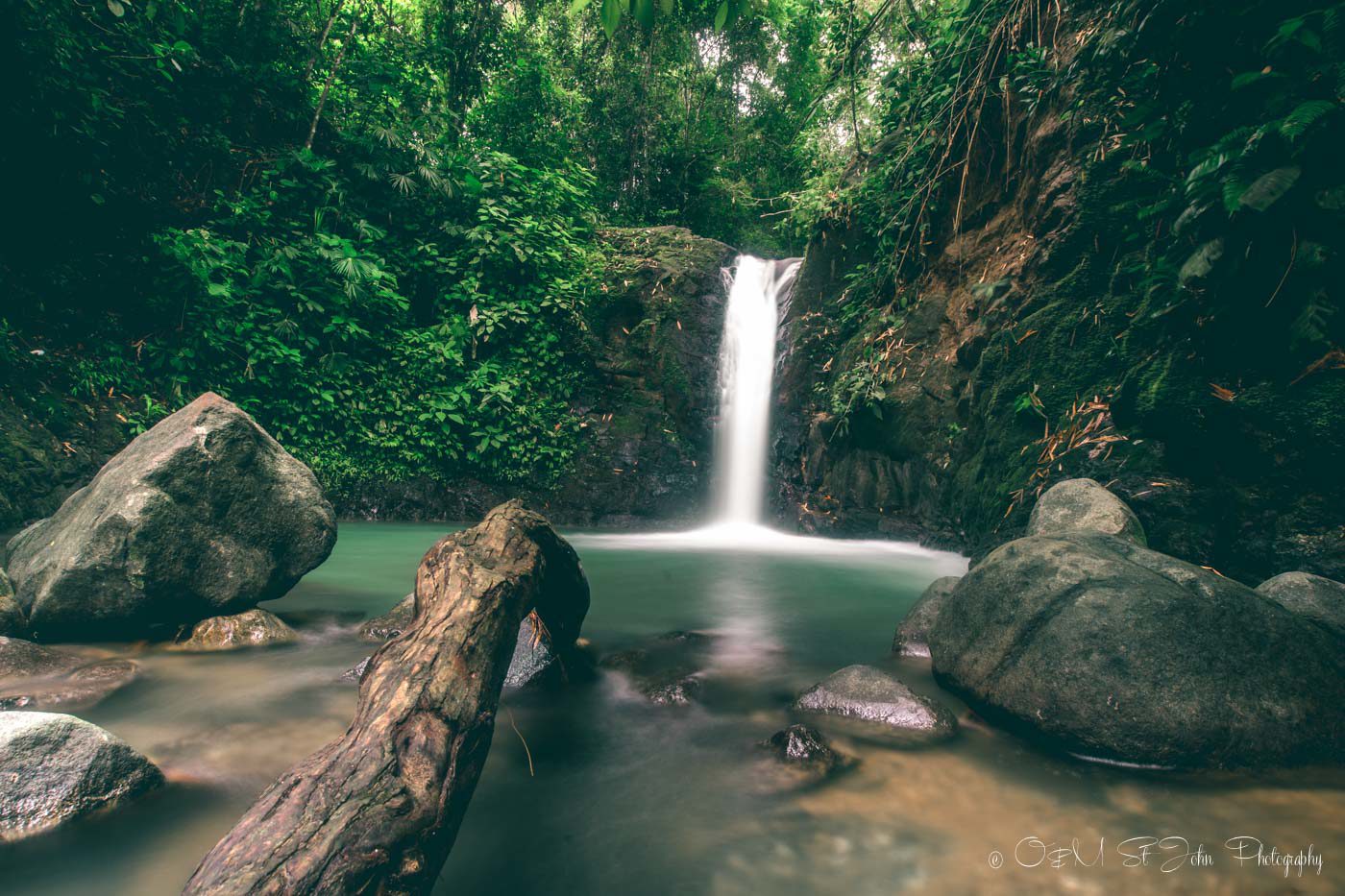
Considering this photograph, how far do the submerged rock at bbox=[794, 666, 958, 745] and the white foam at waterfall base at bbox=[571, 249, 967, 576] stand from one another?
5460 mm

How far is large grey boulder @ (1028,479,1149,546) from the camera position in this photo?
3688 millimetres

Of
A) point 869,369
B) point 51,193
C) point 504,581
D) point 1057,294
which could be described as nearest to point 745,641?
point 504,581

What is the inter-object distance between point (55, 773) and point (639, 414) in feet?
29.7

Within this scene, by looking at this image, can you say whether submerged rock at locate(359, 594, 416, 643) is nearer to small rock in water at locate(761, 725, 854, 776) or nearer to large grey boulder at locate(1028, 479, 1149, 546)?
small rock in water at locate(761, 725, 854, 776)

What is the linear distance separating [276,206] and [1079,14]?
1021 cm

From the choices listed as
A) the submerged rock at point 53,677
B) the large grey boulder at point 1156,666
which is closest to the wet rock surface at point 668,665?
the large grey boulder at point 1156,666

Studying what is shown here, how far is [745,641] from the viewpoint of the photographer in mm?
4312

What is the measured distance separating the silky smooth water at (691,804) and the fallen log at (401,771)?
0.48 metres

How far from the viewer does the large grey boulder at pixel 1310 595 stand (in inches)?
109

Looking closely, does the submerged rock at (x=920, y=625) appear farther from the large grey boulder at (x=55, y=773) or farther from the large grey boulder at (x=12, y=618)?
the large grey boulder at (x=12, y=618)

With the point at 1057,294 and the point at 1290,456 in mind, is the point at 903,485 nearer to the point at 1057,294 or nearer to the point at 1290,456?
the point at 1057,294

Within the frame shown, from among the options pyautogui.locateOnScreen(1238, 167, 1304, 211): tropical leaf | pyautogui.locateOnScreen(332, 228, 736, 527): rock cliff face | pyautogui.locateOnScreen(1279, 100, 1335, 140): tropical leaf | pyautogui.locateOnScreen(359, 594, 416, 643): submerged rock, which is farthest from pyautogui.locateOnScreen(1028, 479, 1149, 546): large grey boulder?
pyautogui.locateOnScreen(332, 228, 736, 527): rock cliff face

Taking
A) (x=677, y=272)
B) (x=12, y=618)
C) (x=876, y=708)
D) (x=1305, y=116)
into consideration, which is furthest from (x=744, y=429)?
(x=12, y=618)

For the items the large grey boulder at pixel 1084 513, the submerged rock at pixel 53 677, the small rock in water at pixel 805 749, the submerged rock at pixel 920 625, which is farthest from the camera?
the submerged rock at pixel 920 625
